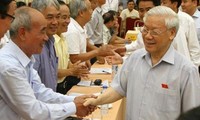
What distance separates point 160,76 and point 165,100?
0.13m

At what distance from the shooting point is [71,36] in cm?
348

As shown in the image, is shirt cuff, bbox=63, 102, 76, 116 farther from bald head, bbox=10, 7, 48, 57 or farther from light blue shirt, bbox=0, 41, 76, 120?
bald head, bbox=10, 7, 48, 57

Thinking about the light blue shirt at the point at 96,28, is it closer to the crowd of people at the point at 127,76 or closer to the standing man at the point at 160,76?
the crowd of people at the point at 127,76

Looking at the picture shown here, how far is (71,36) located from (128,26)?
5.46 metres

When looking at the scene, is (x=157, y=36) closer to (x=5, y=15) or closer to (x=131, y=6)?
(x=5, y=15)

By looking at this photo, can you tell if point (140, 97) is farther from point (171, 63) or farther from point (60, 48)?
point (60, 48)

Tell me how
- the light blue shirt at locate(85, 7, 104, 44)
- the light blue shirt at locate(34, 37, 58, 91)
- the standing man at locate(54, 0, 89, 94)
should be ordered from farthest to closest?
the light blue shirt at locate(85, 7, 104, 44) → the standing man at locate(54, 0, 89, 94) → the light blue shirt at locate(34, 37, 58, 91)

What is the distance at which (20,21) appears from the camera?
190 centimetres

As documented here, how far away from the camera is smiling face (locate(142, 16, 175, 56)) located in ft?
6.08

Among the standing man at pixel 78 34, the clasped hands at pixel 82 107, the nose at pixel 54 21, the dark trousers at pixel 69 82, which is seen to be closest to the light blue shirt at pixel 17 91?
the clasped hands at pixel 82 107

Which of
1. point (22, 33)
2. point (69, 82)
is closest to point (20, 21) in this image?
point (22, 33)

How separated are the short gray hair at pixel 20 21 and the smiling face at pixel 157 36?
651mm

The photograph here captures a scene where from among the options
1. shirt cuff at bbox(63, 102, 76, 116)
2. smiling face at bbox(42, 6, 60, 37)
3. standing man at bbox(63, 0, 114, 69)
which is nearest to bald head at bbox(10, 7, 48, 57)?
shirt cuff at bbox(63, 102, 76, 116)

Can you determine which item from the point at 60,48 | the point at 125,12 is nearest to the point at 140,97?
the point at 60,48
